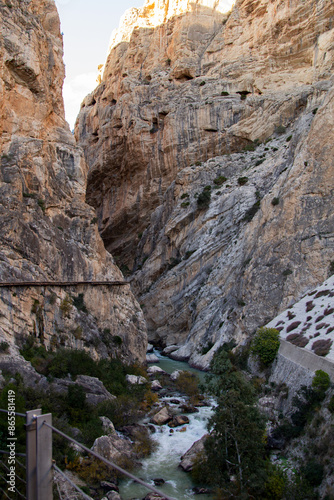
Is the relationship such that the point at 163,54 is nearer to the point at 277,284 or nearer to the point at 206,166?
the point at 206,166

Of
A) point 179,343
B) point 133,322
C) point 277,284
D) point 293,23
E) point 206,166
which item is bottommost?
point 179,343

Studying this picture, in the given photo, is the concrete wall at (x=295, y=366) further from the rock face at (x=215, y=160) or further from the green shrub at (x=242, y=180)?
the green shrub at (x=242, y=180)

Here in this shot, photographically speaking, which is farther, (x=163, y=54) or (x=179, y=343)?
(x=163, y=54)

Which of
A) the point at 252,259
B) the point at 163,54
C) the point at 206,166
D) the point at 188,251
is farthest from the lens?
the point at 163,54

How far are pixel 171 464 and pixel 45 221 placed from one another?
804 inches

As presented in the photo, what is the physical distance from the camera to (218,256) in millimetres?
44406

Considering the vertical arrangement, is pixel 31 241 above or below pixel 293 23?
below

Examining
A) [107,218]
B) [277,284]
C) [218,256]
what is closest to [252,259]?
[277,284]

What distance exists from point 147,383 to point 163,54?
58.0 metres

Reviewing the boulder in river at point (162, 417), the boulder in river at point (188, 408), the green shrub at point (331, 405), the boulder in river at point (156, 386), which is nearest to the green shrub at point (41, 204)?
the boulder in river at point (156, 386)

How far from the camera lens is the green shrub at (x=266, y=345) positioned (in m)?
24.3

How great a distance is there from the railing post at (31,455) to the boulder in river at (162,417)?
62.0 ft

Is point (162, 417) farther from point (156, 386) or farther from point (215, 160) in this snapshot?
point (215, 160)

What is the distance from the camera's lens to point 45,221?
31.9 m
